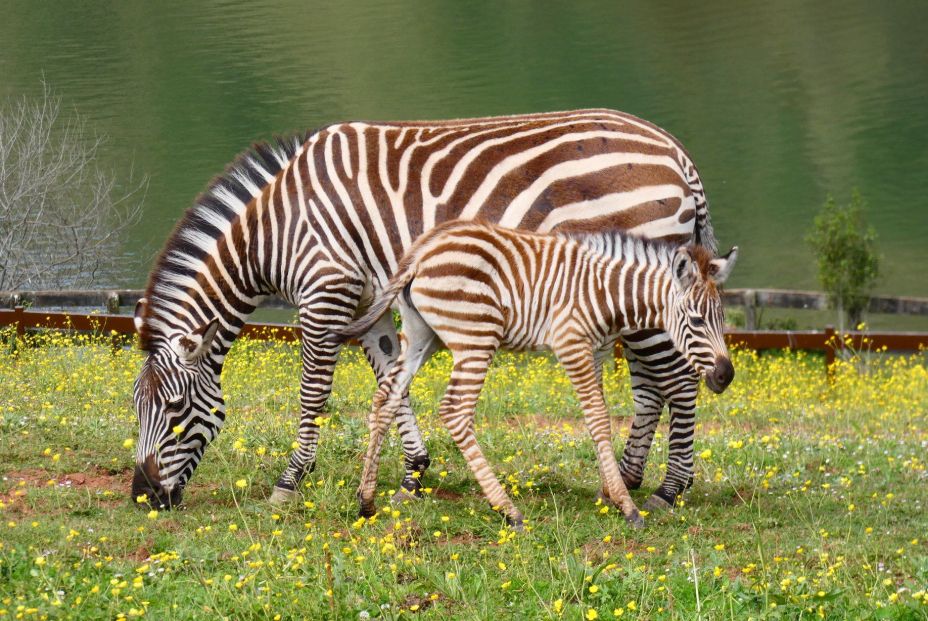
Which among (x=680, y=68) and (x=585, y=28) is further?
(x=585, y=28)

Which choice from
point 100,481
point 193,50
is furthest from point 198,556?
point 193,50

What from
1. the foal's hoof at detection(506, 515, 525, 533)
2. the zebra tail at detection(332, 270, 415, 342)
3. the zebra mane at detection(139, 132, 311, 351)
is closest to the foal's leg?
the foal's hoof at detection(506, 515, 525, 533)

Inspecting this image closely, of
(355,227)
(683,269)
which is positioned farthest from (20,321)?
(683,269)

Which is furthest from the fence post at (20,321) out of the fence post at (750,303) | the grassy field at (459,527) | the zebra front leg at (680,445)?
the fence post at (750,303)

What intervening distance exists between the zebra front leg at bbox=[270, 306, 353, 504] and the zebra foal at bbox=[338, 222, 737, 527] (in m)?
0.45

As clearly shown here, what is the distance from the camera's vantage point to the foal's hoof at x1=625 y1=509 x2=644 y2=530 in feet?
22.7

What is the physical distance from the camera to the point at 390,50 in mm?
81688

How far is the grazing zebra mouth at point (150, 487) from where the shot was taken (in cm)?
738

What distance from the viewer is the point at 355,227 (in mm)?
7727

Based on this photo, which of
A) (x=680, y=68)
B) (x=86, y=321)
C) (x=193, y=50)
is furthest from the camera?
(x=193, y=50)

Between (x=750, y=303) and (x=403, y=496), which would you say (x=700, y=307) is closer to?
(x=403, y=496)

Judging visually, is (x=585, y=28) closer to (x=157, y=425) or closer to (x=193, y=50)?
(x=193, y=50)

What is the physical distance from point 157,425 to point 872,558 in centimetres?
471

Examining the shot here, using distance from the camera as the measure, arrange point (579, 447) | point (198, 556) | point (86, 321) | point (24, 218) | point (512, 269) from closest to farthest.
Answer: point (198, 556), point (512, 269), point (579, 447), point (86, 321), point (24, 218)
